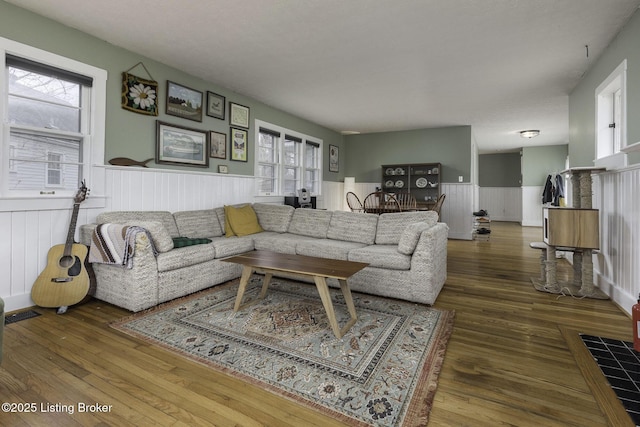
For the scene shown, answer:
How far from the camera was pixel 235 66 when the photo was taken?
12.6ft

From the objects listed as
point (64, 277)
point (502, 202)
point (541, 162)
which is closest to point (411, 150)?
point (541, 162)

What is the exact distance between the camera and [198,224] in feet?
12.3

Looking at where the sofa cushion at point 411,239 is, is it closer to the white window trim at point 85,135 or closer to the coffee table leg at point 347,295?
the coffee table leg at point 347,295

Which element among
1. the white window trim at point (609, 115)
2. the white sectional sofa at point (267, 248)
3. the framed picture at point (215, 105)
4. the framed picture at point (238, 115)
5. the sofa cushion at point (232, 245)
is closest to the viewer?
the white sectional sofa at point (267, 248)

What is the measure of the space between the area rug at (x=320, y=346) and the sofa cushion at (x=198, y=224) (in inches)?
36.0

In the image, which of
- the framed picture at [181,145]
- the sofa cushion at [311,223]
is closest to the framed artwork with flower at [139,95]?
Answer: the framed picture at [181,145]

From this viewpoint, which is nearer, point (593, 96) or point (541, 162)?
point (593, 96)

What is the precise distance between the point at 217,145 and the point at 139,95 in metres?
1.19

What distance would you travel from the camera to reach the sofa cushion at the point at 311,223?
156 inches

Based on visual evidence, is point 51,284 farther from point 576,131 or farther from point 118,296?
point 576,131

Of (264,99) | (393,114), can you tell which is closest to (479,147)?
(393,114)

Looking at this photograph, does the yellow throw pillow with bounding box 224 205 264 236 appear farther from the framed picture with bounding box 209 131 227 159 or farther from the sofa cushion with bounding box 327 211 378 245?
the sofa cushion with bounding box 327 211 378 245

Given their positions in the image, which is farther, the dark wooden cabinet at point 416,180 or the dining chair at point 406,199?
the dark wooden cabinet at point 416,180

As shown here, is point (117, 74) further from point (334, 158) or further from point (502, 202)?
point (502, 202)
